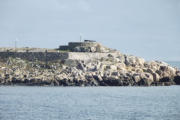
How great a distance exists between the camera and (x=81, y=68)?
97.1 metres

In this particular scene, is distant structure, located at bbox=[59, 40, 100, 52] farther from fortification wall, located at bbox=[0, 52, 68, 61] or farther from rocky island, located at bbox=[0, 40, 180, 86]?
fortification wall, located at bbox=[0, 52, 68, 61]

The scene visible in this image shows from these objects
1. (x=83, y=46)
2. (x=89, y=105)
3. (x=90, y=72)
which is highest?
(x=83, y=46)

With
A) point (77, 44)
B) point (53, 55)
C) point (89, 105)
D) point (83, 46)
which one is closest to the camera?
point (89, 105)

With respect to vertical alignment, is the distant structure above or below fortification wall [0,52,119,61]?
above

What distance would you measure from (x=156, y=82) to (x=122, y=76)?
734 cm

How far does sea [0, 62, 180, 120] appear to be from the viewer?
51.0 meters

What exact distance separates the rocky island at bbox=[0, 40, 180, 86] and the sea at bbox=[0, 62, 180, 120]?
23.7 ft

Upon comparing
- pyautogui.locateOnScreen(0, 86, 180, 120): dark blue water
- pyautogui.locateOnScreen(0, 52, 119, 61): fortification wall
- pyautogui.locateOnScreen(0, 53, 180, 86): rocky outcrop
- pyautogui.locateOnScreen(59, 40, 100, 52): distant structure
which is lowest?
pyautogui.locateOnScreen(0, 86, 180, 120): dark blue water

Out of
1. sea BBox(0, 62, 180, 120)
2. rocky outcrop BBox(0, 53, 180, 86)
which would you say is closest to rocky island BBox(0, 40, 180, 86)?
rocky outcrop BBox(0, 53, 180, 86)

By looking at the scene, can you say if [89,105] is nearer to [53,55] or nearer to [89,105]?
[89,105]

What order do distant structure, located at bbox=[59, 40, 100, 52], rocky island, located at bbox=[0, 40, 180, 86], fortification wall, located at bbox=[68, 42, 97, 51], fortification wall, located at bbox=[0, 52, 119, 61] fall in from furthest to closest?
fortification wall, located at bbox=[68, 42, 97, 51] → distant structure, located at bbox=[59, 40, 100, 52] → fortification wall, located at bbox=[0, 52, 119, 61] → rocky island, located at bbox=[0, 40, 180, 86]

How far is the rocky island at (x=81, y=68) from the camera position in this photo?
92562 mm

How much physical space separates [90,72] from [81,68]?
3.26m

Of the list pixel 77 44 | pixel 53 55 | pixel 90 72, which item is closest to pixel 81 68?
pixel 90 72
